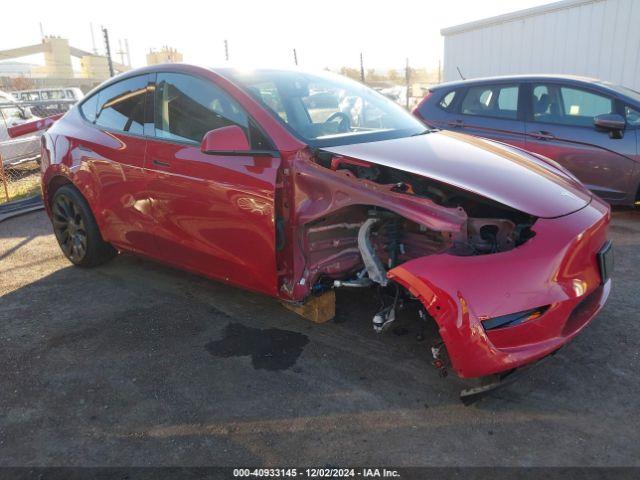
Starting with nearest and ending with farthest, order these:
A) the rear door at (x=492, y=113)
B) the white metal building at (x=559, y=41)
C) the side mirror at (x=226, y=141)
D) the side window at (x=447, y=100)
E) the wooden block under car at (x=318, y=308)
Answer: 1. the side mirror at (x=226, y=141)
2. the wooden block under car at (x=318, y=308)
3. the rear door at (x=492, y=113)
4. the side window at (x=447, y=100)
5. the white metal building at (x=559, y=41)

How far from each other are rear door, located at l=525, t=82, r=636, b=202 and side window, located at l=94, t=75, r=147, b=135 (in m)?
4.18

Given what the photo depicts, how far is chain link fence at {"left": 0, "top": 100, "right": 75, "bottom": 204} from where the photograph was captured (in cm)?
848

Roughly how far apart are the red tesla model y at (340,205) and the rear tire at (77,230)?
3cm

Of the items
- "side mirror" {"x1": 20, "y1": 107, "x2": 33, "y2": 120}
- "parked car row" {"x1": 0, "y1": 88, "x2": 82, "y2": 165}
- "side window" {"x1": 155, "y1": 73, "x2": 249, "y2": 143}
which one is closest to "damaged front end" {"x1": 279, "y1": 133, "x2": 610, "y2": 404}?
"side window" {"x1": 155, "y1": 73, "x2": 249, "y2": 143}

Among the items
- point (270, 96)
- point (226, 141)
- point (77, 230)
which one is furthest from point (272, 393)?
point (77, 230)

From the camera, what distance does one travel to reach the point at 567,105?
582cm

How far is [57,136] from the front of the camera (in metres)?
4.53

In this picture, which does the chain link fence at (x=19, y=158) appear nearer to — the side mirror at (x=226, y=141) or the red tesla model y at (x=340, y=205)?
the red tesla model y at (x=340, y=205)

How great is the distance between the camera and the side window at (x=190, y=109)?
132 inches

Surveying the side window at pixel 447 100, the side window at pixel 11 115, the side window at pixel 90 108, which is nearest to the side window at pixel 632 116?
the side window at pixel 447 100

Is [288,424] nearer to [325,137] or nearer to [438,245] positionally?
[438,245]

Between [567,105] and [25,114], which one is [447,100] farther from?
[25,114]

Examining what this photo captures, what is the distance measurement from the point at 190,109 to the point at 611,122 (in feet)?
14.0

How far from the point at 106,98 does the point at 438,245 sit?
2967mm
